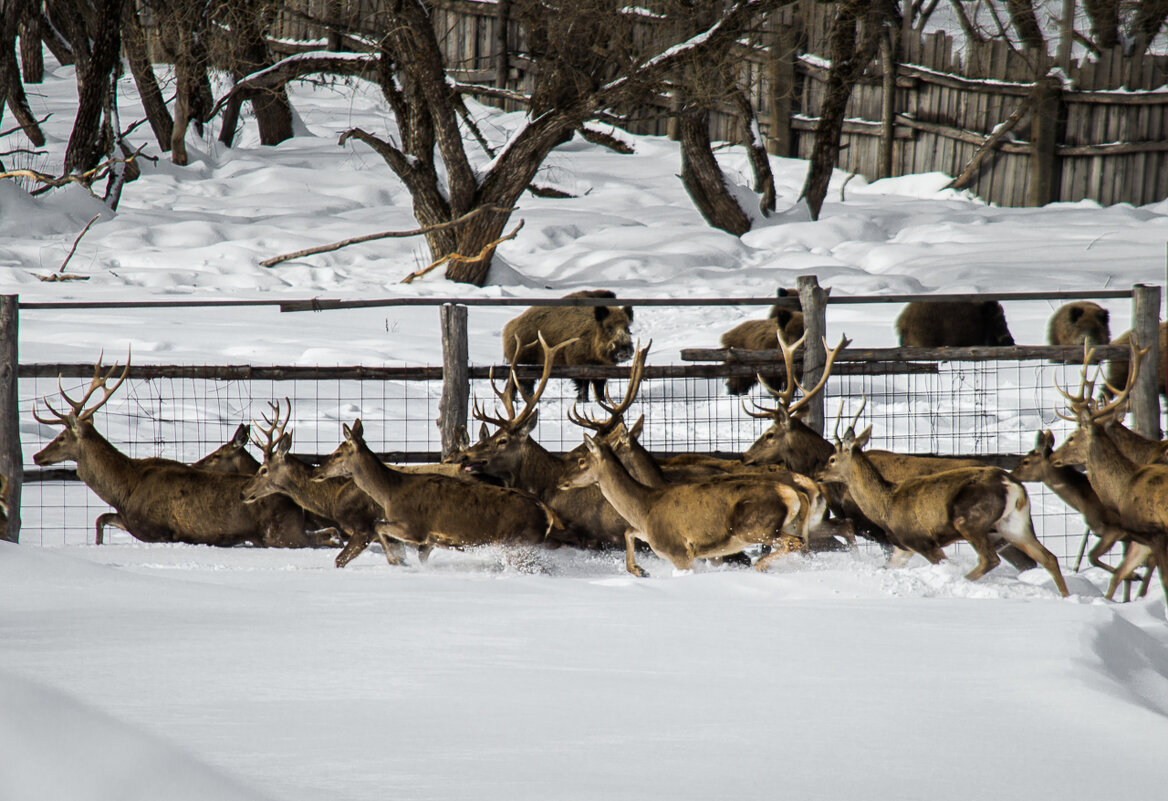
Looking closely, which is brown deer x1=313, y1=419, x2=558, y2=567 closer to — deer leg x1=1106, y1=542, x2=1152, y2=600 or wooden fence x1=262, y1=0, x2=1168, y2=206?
deer leg x1=1106, y1=542, x2=1152, y2=600

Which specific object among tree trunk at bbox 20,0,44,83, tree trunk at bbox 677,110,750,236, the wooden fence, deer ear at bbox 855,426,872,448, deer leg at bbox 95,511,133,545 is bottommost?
deer leg at bbox 95,511,133,545

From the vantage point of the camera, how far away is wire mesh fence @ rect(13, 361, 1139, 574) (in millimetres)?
9586

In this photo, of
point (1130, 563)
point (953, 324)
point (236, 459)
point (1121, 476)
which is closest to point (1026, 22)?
point (953, 324)

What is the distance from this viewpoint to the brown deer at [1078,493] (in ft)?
22.6

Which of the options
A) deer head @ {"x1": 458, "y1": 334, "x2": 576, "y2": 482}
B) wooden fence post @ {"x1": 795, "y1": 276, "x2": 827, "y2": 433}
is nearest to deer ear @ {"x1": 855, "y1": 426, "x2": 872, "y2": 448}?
wooden fence post @ {"x1": 795, "y1": 276, "x2": 827, "y2": 433}

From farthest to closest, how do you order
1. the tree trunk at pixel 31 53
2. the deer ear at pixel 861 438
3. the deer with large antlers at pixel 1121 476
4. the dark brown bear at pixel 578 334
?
the tree trunk at pixel 31 53, the dark brown bear at pixel 578 334, the deer ear at pixel 861 438, the deer with large antlers at pixel 1121 476

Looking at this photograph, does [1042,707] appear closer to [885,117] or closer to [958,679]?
[958,679]

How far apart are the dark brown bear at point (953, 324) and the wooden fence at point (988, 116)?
5.82 m

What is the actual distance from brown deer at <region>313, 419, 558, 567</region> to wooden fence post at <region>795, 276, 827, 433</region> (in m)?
2.22

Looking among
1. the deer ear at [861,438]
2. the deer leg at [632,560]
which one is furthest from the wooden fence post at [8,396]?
the deer ear at [861,438]

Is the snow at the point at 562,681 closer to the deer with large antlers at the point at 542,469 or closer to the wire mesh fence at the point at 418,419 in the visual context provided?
the deer with large antlers at the point at 542,469

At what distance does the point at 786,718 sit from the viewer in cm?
323

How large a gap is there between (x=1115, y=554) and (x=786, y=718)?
5.68m

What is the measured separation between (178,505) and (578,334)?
5900 mm
